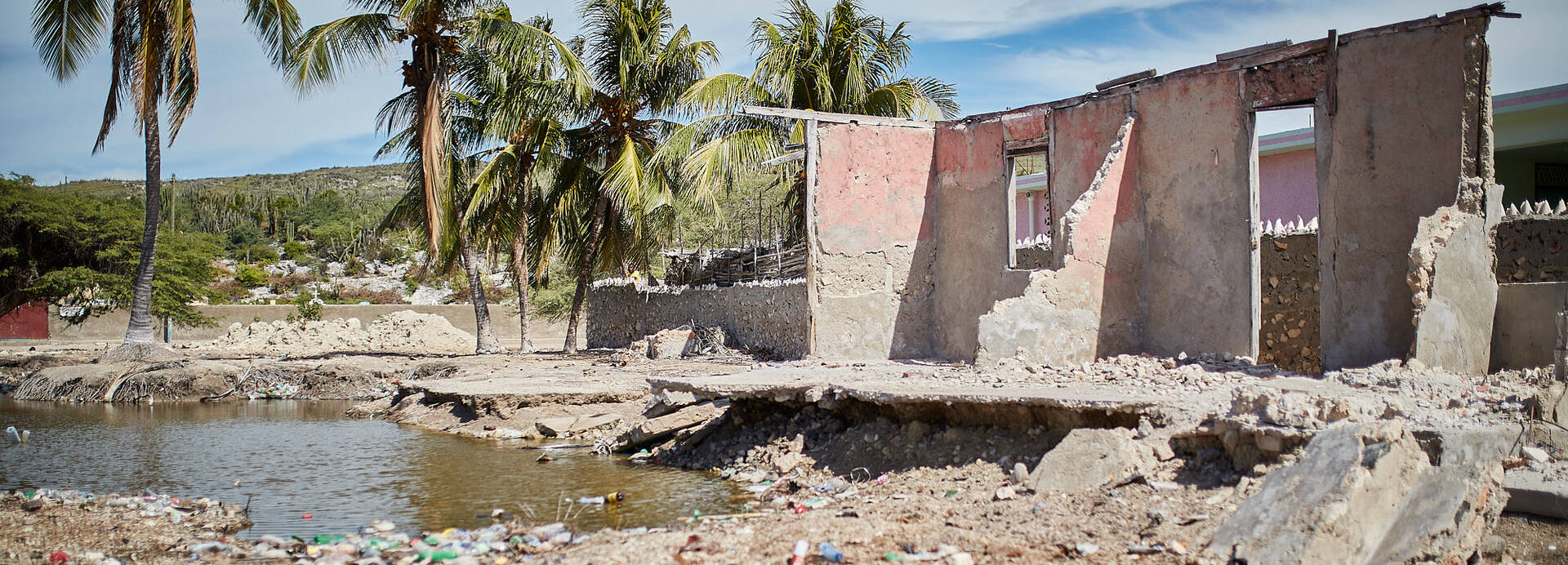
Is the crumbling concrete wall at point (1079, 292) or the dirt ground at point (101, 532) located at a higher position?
the crumbling concrete wall at point (1079, 292)

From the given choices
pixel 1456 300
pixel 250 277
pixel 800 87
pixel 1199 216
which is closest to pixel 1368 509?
pixel 1456 300

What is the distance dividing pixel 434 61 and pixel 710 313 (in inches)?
257

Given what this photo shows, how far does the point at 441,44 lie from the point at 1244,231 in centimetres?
1383

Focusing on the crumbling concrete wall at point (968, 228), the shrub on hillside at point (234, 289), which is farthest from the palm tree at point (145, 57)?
the shrub on hillside at point (234, 289)

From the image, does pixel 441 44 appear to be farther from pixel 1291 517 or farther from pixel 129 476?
pixel 1291 517

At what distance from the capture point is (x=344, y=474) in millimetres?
8594

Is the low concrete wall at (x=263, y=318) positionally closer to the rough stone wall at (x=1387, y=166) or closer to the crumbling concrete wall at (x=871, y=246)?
the crumbling concrete wall at (x=871, y=246)

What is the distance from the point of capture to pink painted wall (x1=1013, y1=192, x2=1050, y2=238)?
20.5 m

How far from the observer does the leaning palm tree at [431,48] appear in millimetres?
16531

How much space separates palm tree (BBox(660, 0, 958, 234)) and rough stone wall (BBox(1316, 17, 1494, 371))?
819cm

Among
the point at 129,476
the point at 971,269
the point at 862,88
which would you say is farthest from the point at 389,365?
the point at 971,269

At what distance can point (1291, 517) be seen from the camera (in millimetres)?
4250

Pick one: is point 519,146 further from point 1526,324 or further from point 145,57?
point 1526,324

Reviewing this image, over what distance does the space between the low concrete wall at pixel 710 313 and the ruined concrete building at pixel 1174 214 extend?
2.35 m
